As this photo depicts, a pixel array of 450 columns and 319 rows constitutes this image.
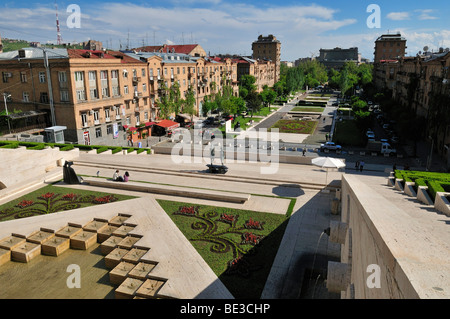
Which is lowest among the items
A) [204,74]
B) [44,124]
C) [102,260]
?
[102,260]

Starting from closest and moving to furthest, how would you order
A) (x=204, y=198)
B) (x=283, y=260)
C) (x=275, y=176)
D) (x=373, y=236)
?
(x=373, y=236), (x=283, y=260), (x=204, y=198), (x=275, y=176)

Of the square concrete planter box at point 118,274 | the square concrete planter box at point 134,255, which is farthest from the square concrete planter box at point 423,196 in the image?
the square concrete planter box at point 118,274

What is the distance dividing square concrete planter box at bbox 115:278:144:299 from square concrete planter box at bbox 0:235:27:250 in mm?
7097

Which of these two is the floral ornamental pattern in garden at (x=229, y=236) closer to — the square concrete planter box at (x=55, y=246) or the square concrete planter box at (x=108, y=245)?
the square concrete planter box at (x=108, y=245)

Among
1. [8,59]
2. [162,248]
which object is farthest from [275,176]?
[8,59]

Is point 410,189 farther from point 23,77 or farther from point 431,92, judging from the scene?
point 23,77

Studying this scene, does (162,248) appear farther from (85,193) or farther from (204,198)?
(85,193)

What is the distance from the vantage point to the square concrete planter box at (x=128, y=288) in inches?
496

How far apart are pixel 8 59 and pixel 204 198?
3693cm

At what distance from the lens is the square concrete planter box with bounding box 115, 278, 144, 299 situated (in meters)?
12.6

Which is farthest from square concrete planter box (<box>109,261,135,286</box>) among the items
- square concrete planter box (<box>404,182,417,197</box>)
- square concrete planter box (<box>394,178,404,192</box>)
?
square concrete planter box (<box>394,178,404,192</box>)

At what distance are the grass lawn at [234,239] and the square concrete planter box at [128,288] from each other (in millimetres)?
3277
